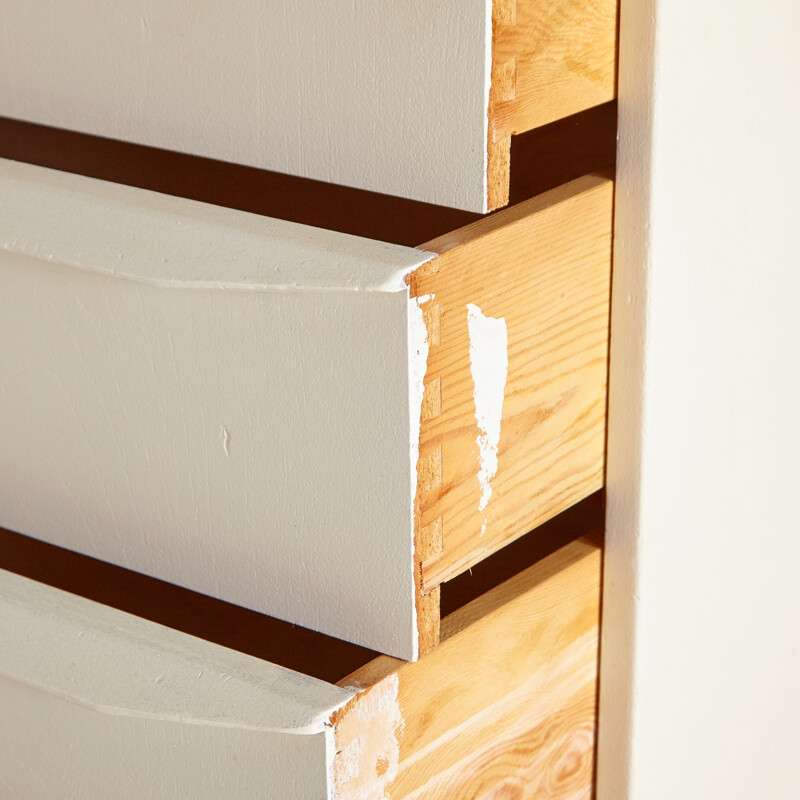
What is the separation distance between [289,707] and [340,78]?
9.6 inches

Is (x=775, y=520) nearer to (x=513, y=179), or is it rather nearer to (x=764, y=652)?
(x=764, y=652)

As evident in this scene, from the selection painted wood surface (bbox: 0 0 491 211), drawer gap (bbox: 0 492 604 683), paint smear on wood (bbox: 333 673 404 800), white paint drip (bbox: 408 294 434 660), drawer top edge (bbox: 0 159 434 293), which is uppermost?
painted wood surface (bbox: 0 0 491 211)

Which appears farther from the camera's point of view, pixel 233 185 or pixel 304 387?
pixel 233 185

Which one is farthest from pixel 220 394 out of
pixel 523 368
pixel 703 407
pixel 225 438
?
pixel 703 407

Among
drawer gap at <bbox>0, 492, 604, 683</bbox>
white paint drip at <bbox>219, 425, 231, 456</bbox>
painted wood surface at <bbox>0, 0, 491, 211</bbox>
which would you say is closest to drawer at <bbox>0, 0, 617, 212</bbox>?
painted wood surface at <bbox>0, 0, 491, 211</bbox>

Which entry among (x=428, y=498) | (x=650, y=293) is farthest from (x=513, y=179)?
(x=428, y=498)

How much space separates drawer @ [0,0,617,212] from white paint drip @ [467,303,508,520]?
5 cm

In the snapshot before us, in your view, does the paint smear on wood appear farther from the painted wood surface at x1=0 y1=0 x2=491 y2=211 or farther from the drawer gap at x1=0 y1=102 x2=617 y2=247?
the drawer gap at x1=0 y1=102 x2=617 y2=247

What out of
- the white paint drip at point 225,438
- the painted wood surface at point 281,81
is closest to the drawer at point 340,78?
the painted wood surface at point 281,81

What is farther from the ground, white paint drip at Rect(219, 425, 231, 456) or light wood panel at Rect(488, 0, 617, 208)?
light wood panel at Rect(488, 0, 617, 208)

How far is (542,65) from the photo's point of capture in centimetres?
52

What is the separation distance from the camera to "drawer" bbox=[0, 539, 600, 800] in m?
0.51

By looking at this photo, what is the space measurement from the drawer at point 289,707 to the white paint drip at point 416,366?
3.7 inches

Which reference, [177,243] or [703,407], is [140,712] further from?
[703,407]
